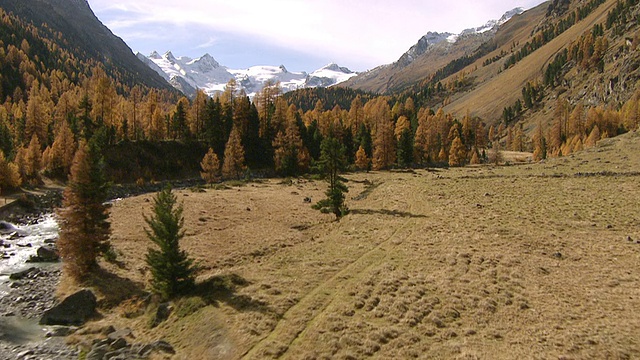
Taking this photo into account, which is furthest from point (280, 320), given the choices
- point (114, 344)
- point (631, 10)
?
point (631, 10)

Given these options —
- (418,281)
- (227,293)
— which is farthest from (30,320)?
(418,281)

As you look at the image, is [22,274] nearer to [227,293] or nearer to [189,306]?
[189,306]

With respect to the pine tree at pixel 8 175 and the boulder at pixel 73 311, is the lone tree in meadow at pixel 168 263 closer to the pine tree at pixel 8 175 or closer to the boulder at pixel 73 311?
the boulder at pixel 73 311

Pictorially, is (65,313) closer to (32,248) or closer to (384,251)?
(32,248)

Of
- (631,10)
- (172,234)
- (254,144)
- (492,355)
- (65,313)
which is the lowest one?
(65,313)

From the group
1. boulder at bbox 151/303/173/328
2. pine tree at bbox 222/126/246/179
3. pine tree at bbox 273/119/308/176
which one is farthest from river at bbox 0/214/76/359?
pine tree at bbox 273/119/308/176

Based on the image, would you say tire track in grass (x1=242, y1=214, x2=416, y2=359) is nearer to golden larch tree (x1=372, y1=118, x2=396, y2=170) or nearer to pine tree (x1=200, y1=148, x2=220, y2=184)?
pine tree (x1=200, y1=148, x2=220, y2=184)

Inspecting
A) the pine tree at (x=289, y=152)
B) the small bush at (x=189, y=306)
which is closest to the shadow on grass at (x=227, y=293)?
the small bush at (x=189, y=306)
